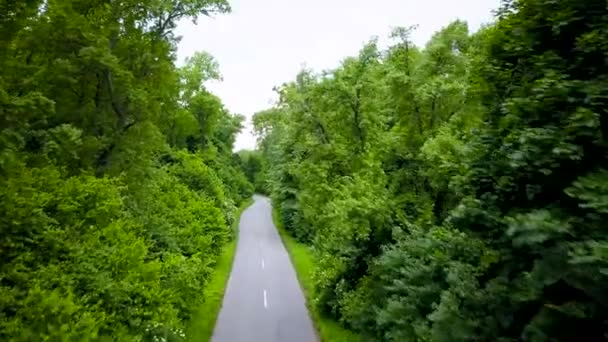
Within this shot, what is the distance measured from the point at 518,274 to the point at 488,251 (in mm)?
603

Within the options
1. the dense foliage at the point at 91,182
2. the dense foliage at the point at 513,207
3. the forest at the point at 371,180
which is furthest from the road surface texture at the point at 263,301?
the dense foliage at the point at 513,207

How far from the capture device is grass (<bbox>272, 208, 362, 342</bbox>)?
1670 centimetres

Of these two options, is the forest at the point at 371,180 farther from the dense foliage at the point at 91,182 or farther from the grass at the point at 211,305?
the grass at the point at 211,305

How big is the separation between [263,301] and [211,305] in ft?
8.49

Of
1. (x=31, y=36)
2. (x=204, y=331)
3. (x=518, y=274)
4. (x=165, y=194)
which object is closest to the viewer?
(x=518, y=274)

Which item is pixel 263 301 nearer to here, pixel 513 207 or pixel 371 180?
pixel 371 180

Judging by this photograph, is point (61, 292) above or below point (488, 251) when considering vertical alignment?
below

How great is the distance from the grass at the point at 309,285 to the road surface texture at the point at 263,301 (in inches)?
12.7

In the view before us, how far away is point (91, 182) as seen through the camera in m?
12.3

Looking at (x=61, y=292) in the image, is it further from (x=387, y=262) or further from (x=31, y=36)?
(x=31, y=36)

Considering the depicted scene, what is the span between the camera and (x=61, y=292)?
29.3 feet

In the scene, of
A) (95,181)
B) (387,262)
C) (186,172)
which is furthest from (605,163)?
(186,172)

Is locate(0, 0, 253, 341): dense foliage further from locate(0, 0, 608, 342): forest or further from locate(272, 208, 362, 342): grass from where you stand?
locate(272, 208, 362, 342): grass

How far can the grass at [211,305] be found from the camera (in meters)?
17.8
